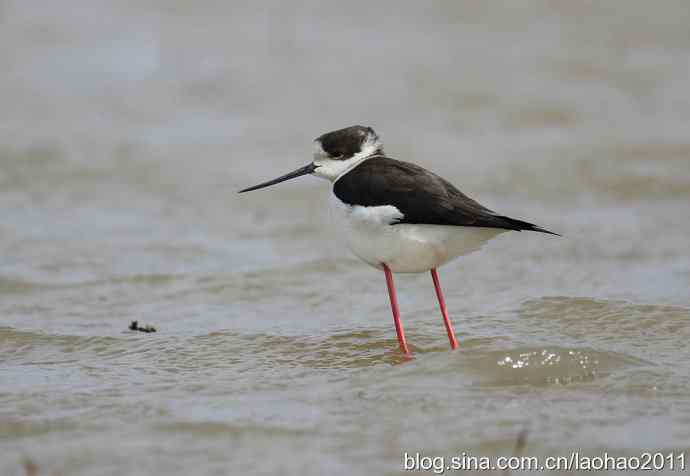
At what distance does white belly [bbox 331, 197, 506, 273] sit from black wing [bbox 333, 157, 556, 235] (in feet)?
0.18

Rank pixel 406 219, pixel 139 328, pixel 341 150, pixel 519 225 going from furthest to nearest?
1. pixel 139 328
2. pixel 341 150
3. pixel 406 219
4. pixel 519 225

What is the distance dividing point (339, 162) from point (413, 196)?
30.5 inches

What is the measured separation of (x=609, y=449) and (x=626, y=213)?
5.04m

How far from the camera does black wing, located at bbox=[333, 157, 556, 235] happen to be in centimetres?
561

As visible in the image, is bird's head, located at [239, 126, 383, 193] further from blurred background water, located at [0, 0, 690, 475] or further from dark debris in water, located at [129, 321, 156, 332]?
dark debris in water, located at [129, 321, 156, 332]

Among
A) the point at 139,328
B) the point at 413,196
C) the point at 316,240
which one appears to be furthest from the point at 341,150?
the point at 316,240

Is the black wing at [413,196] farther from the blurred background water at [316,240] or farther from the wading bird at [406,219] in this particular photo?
the blurred background water at [316,240]

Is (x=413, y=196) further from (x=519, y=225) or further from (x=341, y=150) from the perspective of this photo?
(x=341, y=150)

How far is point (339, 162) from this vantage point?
6.41m

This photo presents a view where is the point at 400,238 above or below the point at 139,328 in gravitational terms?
above

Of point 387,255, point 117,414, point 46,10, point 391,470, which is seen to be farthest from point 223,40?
point 391,470

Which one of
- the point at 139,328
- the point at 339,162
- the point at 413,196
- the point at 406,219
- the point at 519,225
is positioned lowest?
the point at 139,328

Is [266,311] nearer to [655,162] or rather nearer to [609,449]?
[609,449]

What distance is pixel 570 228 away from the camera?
9.01 metres
